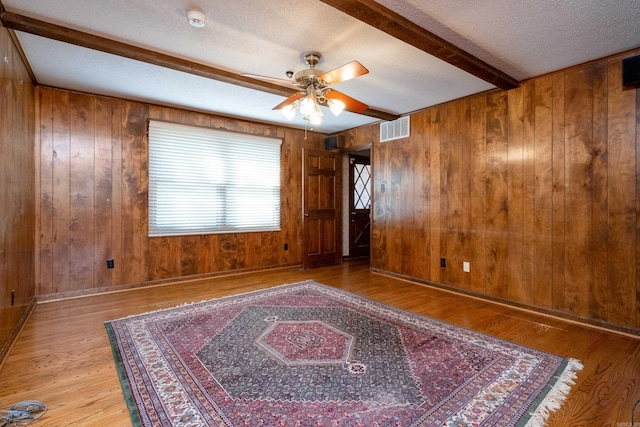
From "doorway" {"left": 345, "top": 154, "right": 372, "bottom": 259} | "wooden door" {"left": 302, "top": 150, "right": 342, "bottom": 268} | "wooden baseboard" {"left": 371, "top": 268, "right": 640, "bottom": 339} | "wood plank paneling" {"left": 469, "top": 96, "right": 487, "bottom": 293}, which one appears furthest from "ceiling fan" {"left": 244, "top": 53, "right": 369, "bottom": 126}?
"doorway" {"left": 345, "top": 154, "right": 372, "bottom": 259}

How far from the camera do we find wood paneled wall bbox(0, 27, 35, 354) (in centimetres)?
217

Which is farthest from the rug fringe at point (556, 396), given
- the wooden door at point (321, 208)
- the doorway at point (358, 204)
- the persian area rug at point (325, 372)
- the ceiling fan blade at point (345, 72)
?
the doorway at point (358, 204)

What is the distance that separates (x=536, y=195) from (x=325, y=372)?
2.77 m

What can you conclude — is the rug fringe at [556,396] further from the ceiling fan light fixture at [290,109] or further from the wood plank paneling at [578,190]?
the ceiling fan light fixture at [290,109]

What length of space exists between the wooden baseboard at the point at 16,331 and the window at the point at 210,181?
1.39 m

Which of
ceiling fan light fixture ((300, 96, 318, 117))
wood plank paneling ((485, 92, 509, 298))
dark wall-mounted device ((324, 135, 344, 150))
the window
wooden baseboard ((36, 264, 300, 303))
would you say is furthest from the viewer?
dark wall-mounted device ((324, 135, 344, 150))

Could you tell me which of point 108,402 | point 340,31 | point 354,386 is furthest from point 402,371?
point 340,31

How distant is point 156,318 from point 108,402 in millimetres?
1245

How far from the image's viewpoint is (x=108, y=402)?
170 centimetres

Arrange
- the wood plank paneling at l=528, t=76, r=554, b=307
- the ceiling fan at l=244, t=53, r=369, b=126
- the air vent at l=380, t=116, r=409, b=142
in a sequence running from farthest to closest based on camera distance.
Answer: the air vent at l=380, t=116, r=409, b=142 → the wood plank paneling at l=528, t=76, r=554, b=307 → the ceiling fan at l=244, t=53, r=369, b=126

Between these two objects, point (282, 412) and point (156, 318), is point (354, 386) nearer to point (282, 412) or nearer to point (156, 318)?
point (282, 412)

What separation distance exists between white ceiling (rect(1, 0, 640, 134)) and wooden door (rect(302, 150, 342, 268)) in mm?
1886

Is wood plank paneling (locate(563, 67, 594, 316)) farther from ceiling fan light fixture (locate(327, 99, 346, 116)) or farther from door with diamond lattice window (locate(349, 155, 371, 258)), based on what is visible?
door with diamond lattice window (locate(349, 155, 371, 258))

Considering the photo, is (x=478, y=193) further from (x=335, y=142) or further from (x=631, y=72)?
(x=335, y=142)
